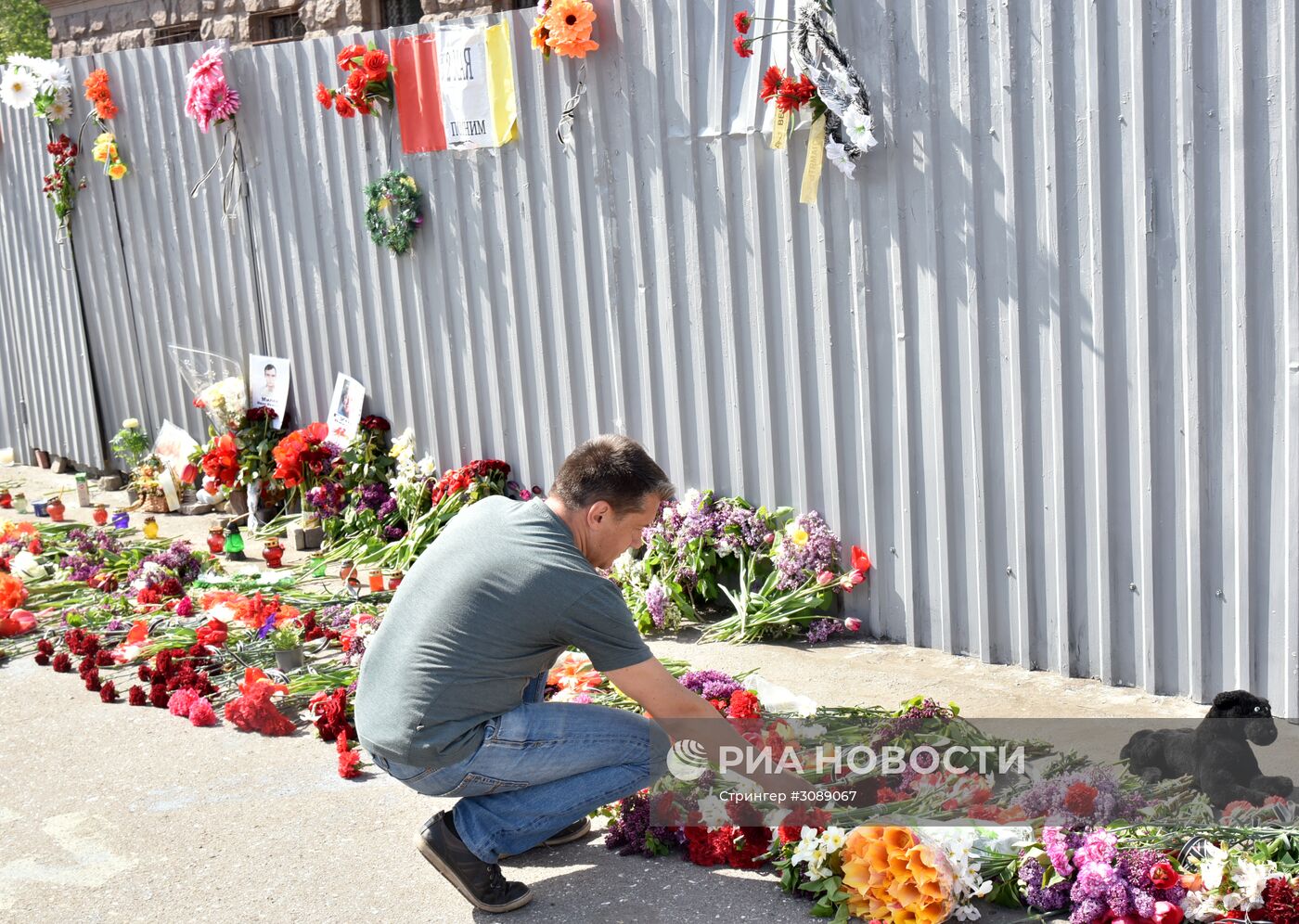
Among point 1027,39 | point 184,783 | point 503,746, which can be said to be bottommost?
point 184,783

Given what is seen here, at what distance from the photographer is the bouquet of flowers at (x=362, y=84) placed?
7.42 meters

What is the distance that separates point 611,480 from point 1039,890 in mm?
1505

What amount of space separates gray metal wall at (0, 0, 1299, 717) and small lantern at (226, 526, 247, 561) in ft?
3.78

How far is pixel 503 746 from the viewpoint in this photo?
3787mm

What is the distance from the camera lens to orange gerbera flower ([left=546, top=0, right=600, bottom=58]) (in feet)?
20.9

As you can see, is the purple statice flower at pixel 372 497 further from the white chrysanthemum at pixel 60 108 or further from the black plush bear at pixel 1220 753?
the black plush bear at pixel 1220 753

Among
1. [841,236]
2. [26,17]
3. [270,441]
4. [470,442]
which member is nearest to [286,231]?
[270,441]

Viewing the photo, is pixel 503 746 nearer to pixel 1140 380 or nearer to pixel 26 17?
pixel 1140 380

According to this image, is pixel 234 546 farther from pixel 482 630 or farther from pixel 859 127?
pixel 482 630

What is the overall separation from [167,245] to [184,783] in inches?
208

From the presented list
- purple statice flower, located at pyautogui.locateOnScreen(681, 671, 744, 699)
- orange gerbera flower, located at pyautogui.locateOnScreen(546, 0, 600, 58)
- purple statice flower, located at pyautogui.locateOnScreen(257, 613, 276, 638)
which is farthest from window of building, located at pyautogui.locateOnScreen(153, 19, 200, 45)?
purple statice flower, located at pyautogui.locateOnScreen(681, 671, 744, 699)

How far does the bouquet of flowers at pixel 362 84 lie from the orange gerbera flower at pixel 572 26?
1.37 metres

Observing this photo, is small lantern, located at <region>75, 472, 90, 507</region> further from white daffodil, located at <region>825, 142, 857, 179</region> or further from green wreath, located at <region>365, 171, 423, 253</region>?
white daffodil, located at <region>825, 142, 857, 179</region>

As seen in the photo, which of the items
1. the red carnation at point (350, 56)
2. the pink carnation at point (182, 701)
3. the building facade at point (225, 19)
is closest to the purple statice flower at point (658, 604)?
the pink carnation at point (182, 701)
